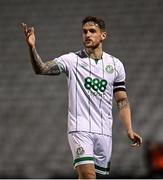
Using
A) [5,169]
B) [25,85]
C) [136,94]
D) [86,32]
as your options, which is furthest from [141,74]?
[86,32]

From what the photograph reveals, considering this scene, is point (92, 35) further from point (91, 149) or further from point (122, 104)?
point (91, 149)

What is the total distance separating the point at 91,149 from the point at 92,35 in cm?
90

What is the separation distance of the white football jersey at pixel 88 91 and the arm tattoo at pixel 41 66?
0.17ft

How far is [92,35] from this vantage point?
5246 millimetres

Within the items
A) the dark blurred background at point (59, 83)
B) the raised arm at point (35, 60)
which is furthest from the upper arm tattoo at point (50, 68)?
the dark blurred background at point (59, 83)

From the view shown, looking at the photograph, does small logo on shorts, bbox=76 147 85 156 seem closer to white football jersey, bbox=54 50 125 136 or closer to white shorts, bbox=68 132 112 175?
white shorts, bbox=68 132 112 175

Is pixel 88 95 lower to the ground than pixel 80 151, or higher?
higher

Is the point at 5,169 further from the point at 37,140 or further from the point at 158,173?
the point at 158,173

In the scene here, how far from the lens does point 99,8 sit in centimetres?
1102

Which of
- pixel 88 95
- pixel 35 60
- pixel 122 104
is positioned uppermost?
pixel 35 60

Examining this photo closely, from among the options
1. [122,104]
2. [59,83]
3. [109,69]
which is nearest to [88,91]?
[109,69]

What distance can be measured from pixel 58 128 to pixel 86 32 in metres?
5.22

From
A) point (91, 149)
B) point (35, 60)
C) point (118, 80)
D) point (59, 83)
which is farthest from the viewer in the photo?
point (59, 83)

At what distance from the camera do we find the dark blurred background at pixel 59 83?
10.1m
